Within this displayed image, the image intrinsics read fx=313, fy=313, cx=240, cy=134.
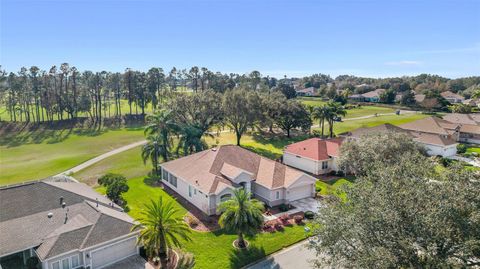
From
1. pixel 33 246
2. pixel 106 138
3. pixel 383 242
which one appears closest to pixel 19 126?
pixel 106 138

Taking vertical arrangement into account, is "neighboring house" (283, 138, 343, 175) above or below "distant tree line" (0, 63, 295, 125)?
below

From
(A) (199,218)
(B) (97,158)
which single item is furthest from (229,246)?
(B) (97,158)

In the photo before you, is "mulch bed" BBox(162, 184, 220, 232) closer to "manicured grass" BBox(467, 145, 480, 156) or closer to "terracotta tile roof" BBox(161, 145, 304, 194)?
"terracotta tile roof" BBox(161, 145, 304, 194)

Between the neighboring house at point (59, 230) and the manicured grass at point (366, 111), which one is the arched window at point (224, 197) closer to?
the neighboring house at point (59, 230)

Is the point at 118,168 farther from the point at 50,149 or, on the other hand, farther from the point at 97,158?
the point at 50,149

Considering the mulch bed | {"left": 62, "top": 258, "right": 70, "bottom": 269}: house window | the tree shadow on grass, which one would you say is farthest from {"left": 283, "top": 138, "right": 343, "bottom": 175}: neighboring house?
{"left": 62, "top": 258, "right": 70, "bottom": 269}: house window

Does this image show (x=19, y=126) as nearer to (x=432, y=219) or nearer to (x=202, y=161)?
(x=202, y=161)
